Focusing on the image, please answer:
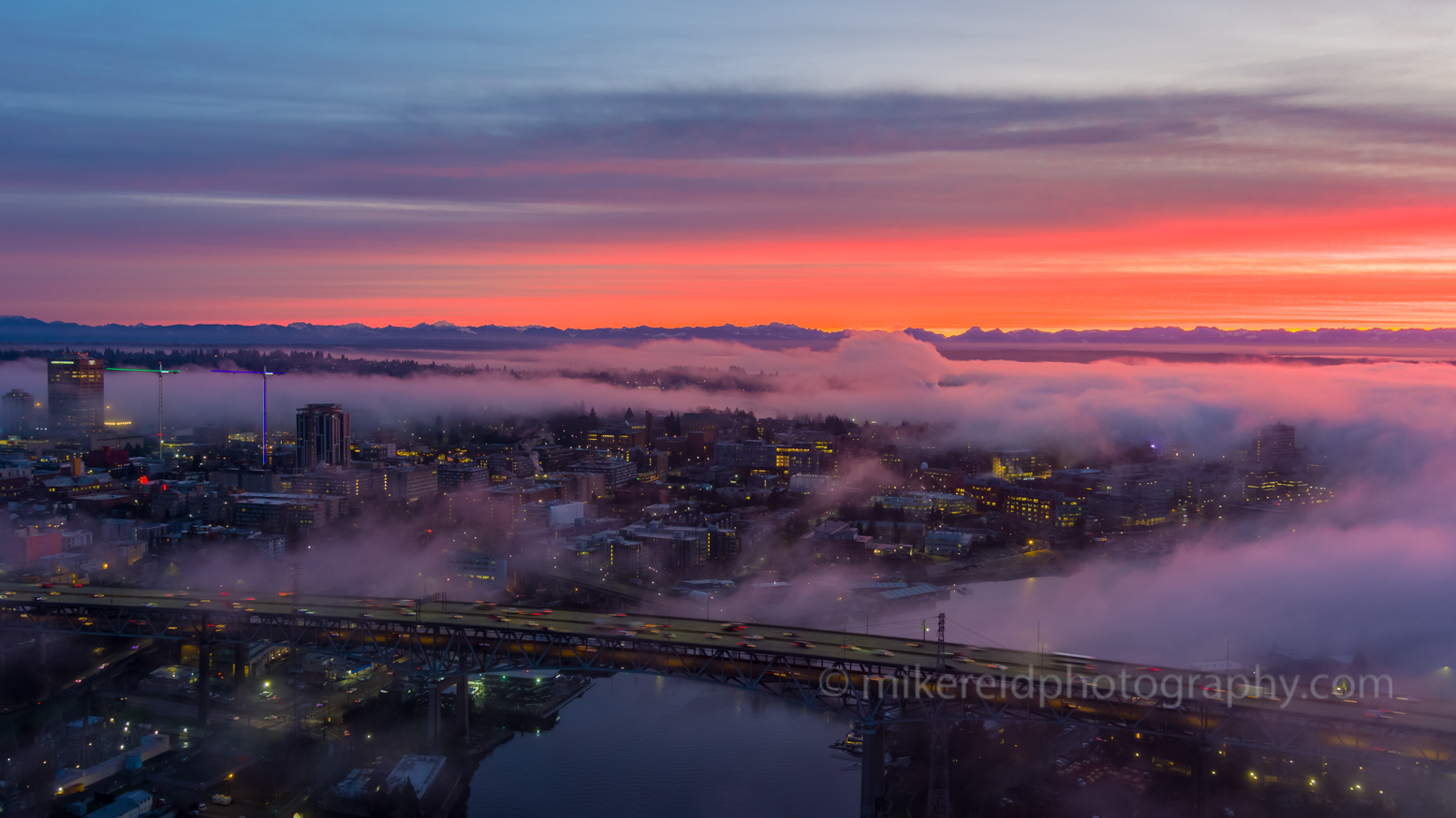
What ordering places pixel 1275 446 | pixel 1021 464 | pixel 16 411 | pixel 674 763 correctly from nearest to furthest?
pixel 674 763
pixel 1275 446
pixel 1021 464
pixel 16 411

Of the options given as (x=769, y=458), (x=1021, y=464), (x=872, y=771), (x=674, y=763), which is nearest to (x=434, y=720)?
(x=674, y=763)

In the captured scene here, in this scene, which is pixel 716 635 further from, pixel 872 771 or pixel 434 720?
pixel 434 720

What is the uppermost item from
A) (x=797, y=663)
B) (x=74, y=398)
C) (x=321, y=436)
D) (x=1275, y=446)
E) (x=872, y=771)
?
(x=74, y=398)

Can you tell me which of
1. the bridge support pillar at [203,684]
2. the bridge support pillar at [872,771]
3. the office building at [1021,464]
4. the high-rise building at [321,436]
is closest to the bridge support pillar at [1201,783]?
the bridge support pillar at [872,771]

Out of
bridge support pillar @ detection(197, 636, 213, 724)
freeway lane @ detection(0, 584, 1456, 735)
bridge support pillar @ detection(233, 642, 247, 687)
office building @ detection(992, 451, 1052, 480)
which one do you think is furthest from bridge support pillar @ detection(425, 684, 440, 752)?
office building @ detection(992, 451, 1052, 480)

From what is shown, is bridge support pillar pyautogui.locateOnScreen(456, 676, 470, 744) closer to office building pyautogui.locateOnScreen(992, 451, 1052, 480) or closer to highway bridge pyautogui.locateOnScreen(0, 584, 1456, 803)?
highway bridge pyautogui.locateOnScreen(0, 584, 1456, 803)

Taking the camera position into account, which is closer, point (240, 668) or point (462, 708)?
point (462, 708)

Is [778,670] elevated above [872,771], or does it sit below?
above
